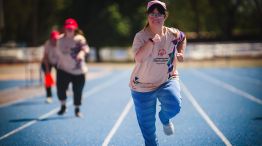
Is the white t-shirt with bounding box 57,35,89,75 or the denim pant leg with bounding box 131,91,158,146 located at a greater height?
the white t-shirt with bounding box 57,35,89,75

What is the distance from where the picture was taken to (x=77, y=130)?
8.51 metres

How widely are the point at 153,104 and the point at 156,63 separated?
564 mm

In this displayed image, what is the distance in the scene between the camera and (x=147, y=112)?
5543mm

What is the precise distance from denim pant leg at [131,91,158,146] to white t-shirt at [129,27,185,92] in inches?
3.5

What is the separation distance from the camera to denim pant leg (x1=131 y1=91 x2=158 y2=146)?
18.0 feet

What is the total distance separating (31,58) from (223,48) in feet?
57.0

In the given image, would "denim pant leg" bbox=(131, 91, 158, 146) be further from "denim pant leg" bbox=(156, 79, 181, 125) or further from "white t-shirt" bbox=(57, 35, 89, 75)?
"white t-shirt" bbox=(57, 35, 89, 75)

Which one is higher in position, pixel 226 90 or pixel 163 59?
pixel 163 59

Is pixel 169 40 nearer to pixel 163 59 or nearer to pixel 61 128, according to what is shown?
pixel 163 59

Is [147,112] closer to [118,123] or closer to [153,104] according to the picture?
[153,104]

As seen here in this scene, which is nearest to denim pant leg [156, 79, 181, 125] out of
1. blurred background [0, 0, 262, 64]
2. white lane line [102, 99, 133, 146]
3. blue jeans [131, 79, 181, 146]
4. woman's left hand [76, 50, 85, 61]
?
blue jeans [131, 79, 181, 146]

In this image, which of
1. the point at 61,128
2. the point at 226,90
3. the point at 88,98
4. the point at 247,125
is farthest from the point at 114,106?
the point at 226,90

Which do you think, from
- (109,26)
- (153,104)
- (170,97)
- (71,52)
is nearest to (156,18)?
(170,97)

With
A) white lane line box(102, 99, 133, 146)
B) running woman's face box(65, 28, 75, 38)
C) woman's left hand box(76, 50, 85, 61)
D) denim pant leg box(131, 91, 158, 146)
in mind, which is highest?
running woman's face box(65, 28, 75, 38)
